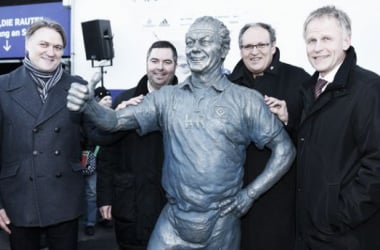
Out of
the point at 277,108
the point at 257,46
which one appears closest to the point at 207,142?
the point at 277,108

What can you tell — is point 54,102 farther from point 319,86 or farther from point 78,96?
point 319,86

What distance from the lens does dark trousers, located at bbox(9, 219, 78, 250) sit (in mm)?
2615

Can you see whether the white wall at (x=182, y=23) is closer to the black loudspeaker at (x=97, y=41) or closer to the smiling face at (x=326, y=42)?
the black loudspeaker at (x=97, y=41)

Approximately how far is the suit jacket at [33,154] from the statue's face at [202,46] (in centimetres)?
84

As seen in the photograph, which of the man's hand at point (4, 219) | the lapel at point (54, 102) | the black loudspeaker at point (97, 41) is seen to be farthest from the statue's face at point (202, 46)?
the black loudspeaker at point (97, 41)

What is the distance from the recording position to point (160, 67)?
2980 millimetres

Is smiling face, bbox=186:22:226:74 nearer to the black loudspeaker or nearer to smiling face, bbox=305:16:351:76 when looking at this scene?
smiling face, bbox=305:16:351:76

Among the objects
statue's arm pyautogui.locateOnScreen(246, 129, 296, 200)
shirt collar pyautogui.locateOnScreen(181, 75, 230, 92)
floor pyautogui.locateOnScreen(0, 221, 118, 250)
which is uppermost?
shirt collar pyautogui.locateOnScreen(181, 75, 230, 92)

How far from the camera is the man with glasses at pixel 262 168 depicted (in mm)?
2637

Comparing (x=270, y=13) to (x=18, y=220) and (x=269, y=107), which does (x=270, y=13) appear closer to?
(x=269, y=107)

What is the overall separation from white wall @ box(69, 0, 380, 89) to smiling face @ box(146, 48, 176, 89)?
1589mm

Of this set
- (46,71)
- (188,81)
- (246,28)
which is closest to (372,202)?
(188,81)

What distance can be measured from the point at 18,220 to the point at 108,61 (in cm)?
278

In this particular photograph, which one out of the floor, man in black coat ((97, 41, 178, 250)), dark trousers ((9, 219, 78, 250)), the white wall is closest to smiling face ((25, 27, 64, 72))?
man in black coat ((97, 41, 178, 250))
